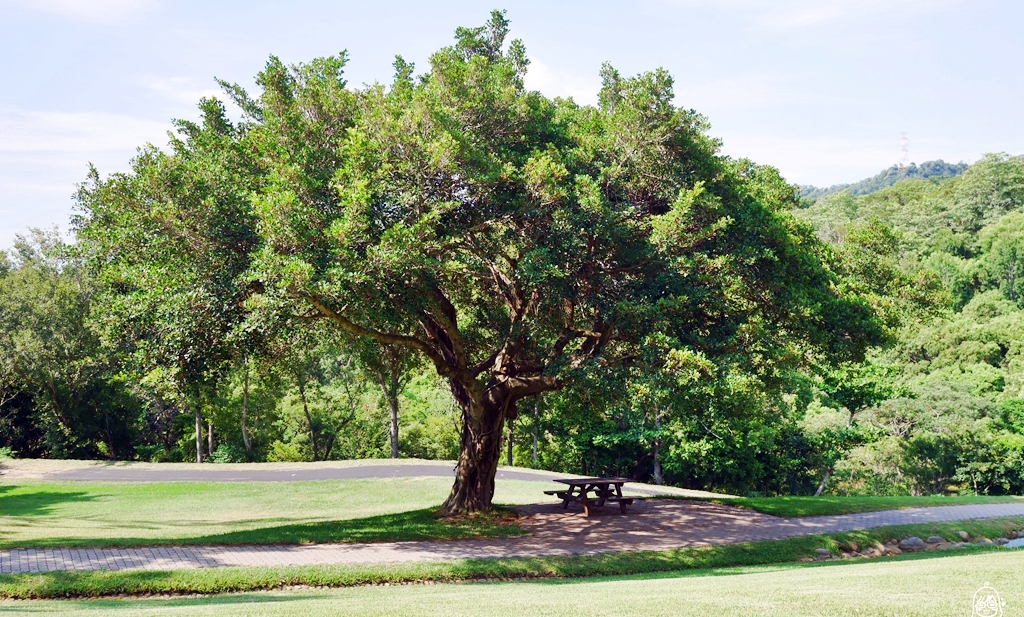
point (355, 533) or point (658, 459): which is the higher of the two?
point (355, 533)

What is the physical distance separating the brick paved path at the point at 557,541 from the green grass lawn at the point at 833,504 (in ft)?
1.56

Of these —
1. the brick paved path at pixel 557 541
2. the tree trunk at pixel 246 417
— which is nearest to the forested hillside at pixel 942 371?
the brick paved path at pixel 557 541

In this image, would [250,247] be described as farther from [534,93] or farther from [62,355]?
[62,355]

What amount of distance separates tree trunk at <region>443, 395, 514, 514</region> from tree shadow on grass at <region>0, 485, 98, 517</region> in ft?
36.9

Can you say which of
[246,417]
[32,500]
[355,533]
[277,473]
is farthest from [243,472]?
[355,533]

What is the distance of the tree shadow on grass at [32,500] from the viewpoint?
20.3 m

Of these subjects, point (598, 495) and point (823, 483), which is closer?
point (598, 495)

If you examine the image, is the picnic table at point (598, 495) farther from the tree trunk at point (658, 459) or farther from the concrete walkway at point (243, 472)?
the tree trunk at point (658, 459)

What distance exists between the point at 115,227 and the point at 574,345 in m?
10.3

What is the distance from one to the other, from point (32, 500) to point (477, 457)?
14.2 m

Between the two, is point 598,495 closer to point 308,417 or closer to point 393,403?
point 393,403

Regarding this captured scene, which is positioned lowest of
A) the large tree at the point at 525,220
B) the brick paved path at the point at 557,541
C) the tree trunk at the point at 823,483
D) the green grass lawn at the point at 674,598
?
the tree trunk at the point at 823,483

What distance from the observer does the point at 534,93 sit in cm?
1605

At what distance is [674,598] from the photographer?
8594 millimetres
